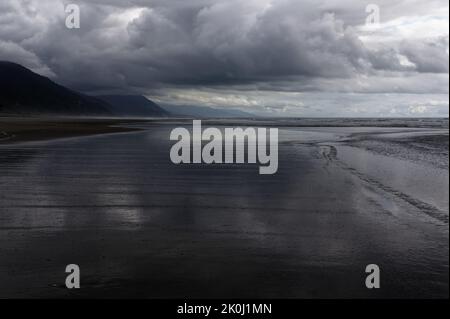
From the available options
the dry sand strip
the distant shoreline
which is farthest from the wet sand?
the dry sand strip

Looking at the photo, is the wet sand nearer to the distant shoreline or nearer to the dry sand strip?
the distant shoreline

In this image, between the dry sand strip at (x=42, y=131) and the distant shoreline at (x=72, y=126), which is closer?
the dry sand strip at (x=42, y=131)

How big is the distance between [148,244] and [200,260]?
1517mm

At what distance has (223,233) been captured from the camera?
10.4 meters

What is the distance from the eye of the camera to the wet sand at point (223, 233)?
7.36 m

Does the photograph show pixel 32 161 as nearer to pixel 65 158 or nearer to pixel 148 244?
pixel 65 158

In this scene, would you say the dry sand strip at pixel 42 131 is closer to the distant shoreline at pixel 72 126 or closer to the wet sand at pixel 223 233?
the distant shoreline at pixel 72 126

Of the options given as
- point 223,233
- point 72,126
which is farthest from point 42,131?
point 223,233

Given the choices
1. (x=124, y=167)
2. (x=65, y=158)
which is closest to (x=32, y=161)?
(x=65, y=158)

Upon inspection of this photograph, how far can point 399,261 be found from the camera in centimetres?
834

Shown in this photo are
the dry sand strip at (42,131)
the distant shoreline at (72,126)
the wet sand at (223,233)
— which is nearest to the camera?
the wet sand at (223,233)

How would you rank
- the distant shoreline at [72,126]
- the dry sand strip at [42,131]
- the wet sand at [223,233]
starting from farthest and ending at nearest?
the distant shoreline at [72,126], the dry sand strip at [42,131], the wet sand at [223,233]

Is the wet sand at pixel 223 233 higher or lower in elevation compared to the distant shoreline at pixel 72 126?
lower

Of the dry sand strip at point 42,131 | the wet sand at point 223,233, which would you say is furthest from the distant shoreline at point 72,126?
the wet sand at point 223,233
